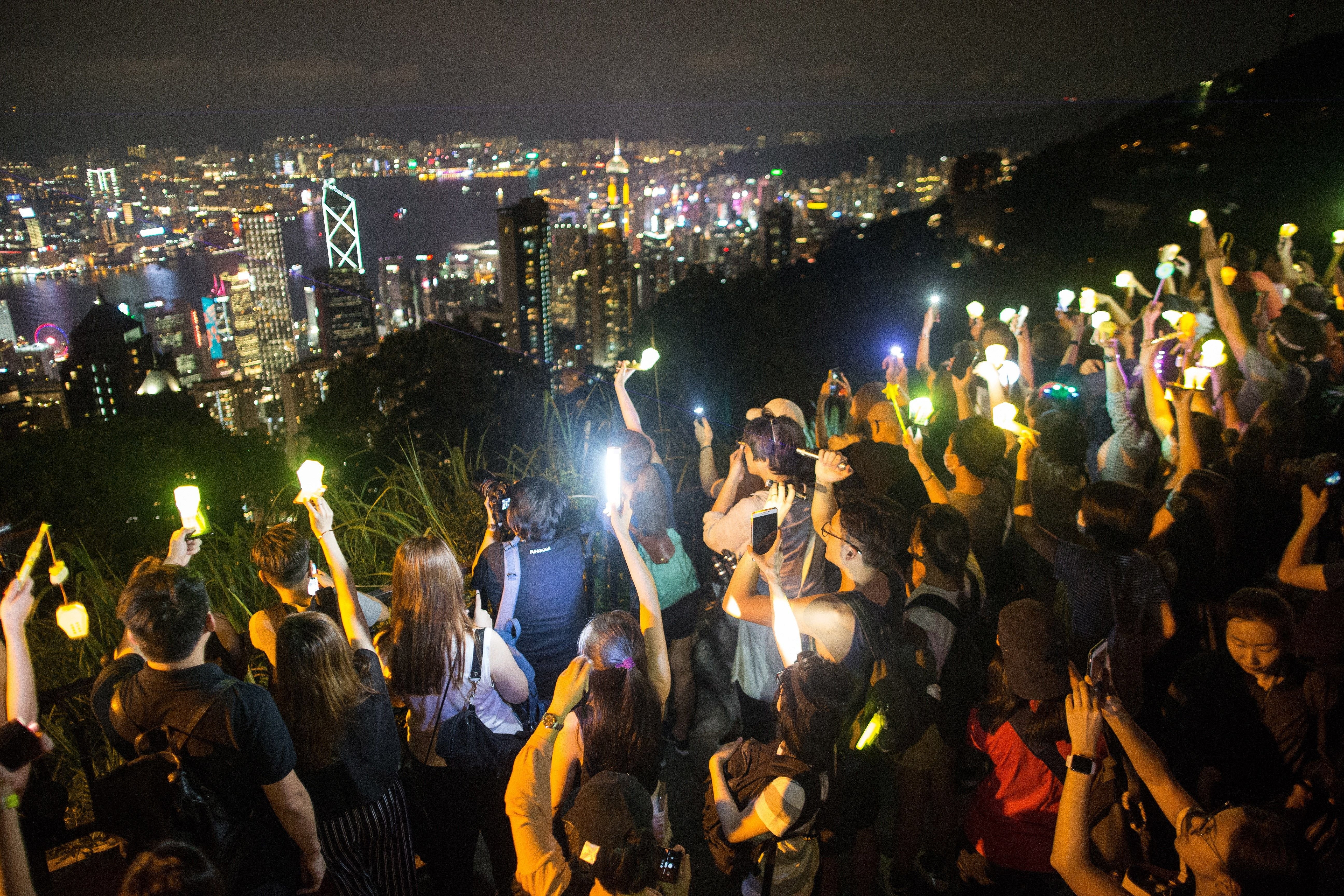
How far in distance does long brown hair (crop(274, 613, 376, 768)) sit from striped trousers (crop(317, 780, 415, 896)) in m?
0.25

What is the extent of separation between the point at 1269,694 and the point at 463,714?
2.71 m

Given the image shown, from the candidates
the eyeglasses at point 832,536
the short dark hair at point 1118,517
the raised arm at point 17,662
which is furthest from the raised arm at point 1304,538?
the raised arm at point 17,662

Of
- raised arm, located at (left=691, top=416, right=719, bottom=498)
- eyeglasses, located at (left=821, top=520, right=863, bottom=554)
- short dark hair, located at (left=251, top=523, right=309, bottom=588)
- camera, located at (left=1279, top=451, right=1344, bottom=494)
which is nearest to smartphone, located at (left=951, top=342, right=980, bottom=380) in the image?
camera, located at (left=1279, top=451, right=1344, bottom=494)

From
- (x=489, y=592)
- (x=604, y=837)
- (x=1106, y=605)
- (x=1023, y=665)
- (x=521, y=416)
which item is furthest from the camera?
(x=521, y=416)

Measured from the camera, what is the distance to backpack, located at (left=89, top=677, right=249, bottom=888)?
182 centimetres

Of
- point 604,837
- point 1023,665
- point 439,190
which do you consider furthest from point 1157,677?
point 439,190

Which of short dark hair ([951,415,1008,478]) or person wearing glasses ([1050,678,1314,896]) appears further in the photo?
short dark hair ([951,415,1008,478])

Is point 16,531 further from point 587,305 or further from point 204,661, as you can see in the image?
point 587,305

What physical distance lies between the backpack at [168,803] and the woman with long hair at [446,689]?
1.85 ft

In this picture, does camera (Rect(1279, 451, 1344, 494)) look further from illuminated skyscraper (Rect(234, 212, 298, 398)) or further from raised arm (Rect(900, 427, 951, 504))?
illuminated skyscraper (Rect(234, 212, 298, 398))

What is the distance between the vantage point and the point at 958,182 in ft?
146

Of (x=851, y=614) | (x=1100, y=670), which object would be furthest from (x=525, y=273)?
(x=1100, y=670)

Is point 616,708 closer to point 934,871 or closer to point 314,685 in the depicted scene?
point 314,685

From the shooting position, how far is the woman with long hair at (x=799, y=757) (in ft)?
6.51
